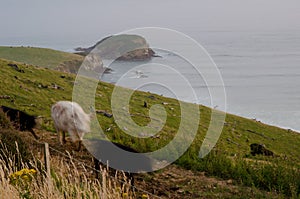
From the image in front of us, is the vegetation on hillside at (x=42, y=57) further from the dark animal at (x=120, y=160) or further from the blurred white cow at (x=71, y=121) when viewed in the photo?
the dark animal at (x=120, y=160)

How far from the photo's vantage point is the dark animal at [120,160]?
9562 mm

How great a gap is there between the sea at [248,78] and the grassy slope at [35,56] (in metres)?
15.8

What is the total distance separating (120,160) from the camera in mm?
9562

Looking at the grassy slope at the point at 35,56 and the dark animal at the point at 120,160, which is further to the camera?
the grassy slope at the point at 35,56

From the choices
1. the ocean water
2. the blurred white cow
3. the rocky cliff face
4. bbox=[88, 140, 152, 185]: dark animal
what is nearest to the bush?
bbox=[88, 140, 152, 185]: dark animal

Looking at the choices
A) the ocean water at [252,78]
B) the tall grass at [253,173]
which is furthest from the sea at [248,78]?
the tall grass at [253,173]

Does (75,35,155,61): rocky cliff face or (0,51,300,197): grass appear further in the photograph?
(75,35,155,61): rocky cliff face

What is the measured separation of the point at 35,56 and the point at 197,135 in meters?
82.4

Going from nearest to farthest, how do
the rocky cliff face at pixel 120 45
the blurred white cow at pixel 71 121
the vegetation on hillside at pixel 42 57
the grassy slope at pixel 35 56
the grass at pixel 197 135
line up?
the grass at pixel 197 135, the blurred white cow at pixel 71 121, the rocky cliff face at pixel 120 45, the grassy slope at pixel 35 56, the vegetation on hillside at pixel 42 57

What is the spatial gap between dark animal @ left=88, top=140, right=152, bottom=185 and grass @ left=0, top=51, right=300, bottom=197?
1.64 meters

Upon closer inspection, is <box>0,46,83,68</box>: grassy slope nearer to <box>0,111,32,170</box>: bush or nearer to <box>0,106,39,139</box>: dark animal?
<box>0,106,39,139</box>: dark animal

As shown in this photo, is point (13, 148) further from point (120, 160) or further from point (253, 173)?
point (253, 173)

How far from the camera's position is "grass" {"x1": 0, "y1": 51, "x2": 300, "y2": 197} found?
1028 cm

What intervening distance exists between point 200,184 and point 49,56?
110 meters
